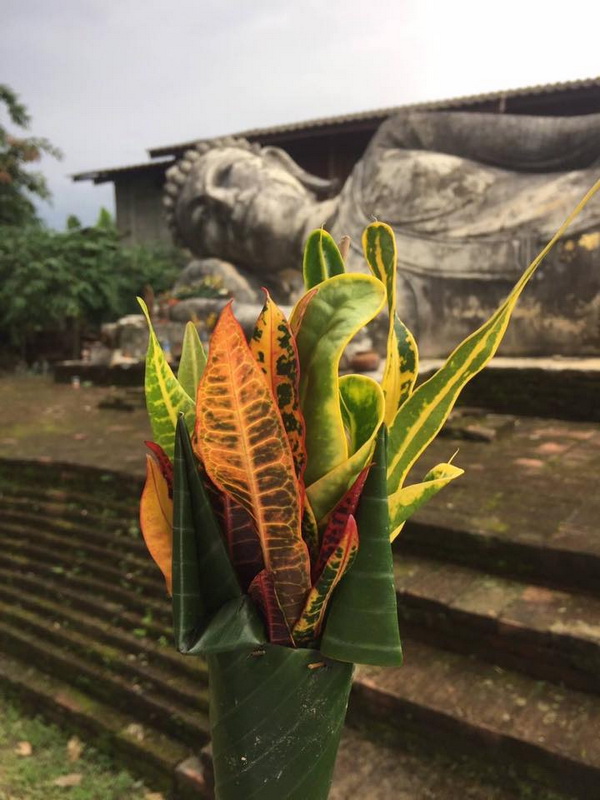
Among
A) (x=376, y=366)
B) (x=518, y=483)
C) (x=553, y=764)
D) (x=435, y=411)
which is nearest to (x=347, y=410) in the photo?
(x=435, y=411)

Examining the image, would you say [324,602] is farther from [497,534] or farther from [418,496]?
[497,534]

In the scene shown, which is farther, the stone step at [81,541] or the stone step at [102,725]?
the stone step at [81,541]

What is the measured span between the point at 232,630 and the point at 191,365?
11.7 inches

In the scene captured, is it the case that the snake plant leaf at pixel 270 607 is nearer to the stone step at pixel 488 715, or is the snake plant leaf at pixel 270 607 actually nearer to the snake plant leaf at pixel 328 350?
the snake plant leaf at pixel 328 350

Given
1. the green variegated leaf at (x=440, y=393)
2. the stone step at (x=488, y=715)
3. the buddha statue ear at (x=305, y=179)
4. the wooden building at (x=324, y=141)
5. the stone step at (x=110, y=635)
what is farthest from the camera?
the wooden building at (x=324, y=141)

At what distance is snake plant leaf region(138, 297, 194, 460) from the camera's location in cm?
70

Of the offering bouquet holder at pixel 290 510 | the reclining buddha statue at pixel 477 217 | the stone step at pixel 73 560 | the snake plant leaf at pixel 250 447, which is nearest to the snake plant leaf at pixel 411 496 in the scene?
the offering bouquet holder at pixel 290 510

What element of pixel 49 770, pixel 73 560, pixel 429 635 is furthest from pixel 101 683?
pixel 429 635

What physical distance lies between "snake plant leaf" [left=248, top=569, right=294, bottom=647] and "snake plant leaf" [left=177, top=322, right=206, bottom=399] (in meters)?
0.23

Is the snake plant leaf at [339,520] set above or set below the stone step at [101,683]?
above

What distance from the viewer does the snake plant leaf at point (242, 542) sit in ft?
A: 2.20

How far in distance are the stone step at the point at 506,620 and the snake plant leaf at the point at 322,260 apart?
5.02 feet

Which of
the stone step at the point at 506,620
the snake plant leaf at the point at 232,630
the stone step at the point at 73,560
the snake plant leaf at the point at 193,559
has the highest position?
the snake plant leaf at the point at 193,559

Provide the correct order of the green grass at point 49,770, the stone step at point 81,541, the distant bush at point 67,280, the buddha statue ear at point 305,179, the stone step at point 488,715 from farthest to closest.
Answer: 1. the distant bush at point 67,280
2. the buddha statue ear at point 305,179
3. the stone step at point 81,541
4. the green grass at point 49,770
5. the stone step at point 488,715
